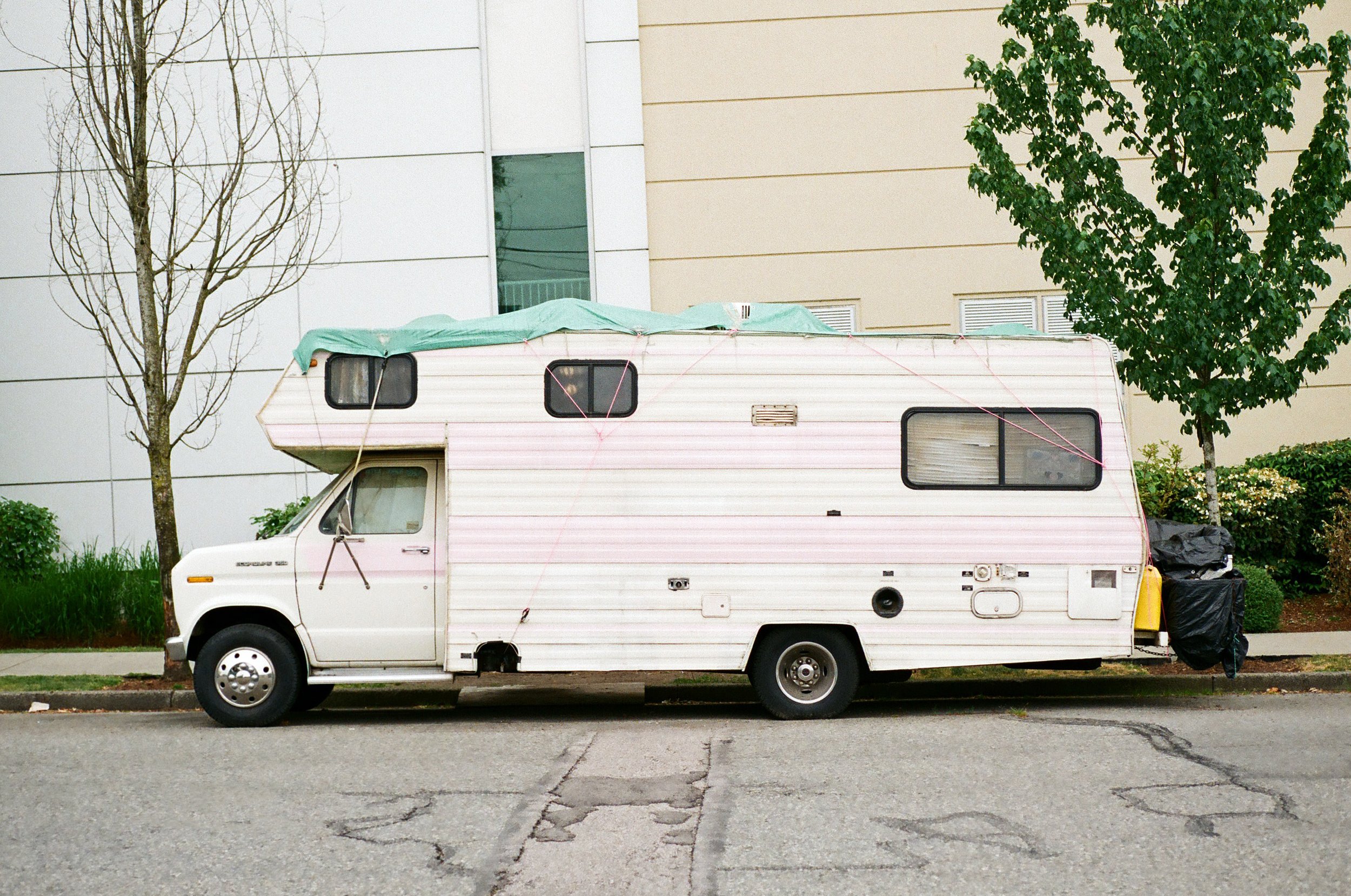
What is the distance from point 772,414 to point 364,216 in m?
8.92

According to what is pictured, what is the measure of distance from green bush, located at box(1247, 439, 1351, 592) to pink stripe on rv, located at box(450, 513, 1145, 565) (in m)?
6.79

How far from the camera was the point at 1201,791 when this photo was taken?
7.04m

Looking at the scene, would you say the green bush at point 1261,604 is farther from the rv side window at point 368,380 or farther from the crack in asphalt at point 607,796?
the rv side window at point 368,380

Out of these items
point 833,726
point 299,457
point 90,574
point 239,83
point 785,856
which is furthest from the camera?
point 239,83

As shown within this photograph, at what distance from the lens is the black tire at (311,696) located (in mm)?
10219

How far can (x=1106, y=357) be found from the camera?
9.86m

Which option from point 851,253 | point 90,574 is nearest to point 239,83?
point 90,574

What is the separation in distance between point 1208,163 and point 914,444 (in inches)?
194

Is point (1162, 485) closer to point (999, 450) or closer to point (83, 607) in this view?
point (999, 450)

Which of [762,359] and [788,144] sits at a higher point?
[788,144]

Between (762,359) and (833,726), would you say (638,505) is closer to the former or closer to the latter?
(762,359)

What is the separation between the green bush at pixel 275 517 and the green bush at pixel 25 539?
7.97ft

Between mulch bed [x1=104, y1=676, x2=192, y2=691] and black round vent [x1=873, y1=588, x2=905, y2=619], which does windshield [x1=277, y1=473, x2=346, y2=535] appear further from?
black round vent [x1=873, y1=588, x2=905, y2=619]

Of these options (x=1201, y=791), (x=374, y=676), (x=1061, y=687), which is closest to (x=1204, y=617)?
(x=1061, y=687)
